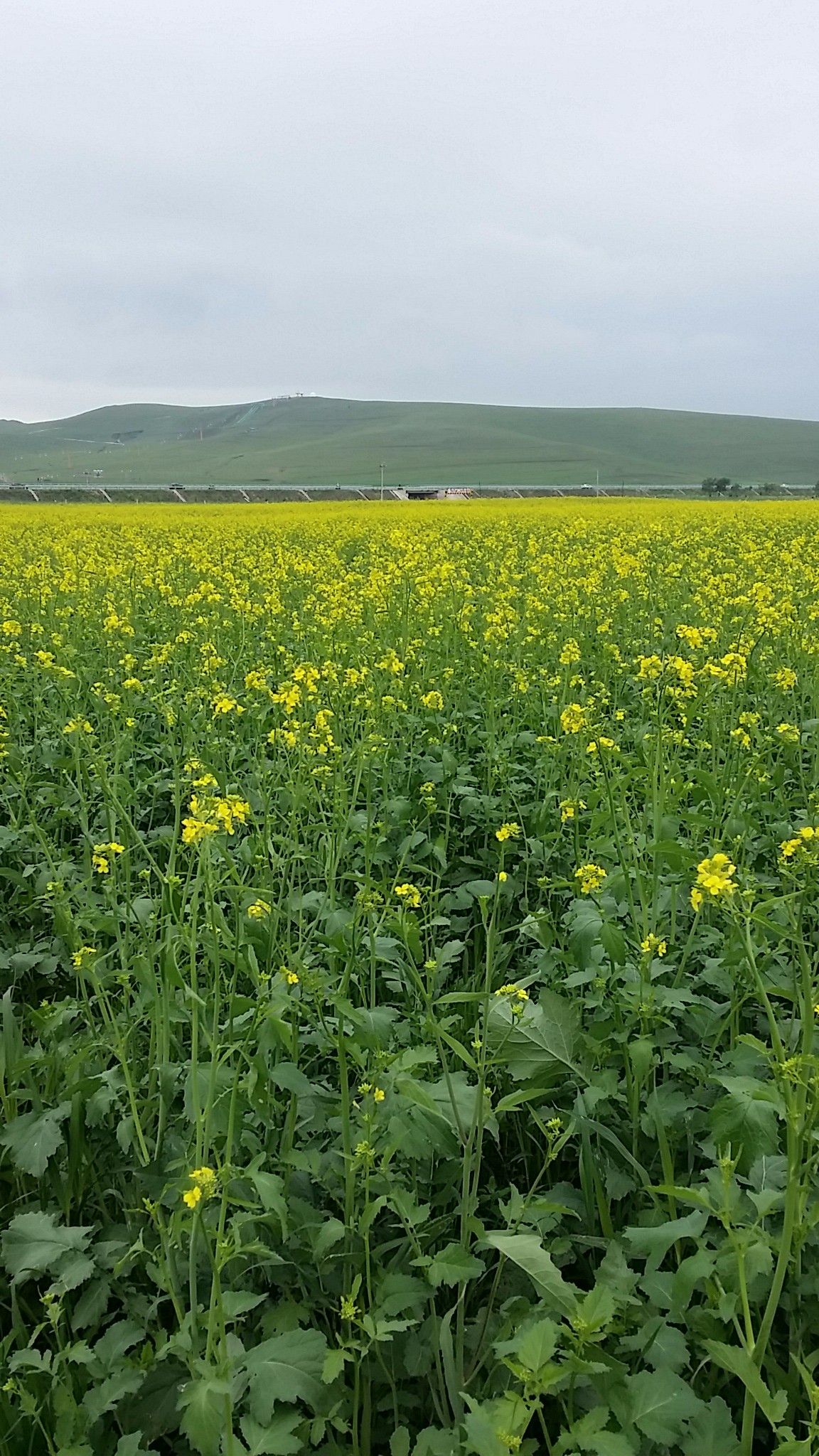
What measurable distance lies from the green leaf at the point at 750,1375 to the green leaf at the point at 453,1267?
17.9 inches

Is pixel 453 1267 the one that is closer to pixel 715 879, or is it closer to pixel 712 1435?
pixel 712 1435

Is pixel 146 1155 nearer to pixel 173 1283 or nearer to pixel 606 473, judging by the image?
pixel 173 1283

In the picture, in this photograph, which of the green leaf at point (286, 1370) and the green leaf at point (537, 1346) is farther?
the green leaf at point (286, 1370)

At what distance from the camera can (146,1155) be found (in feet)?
7.38

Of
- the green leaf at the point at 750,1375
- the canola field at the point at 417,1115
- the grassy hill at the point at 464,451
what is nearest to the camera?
the green leaf at the point at 750,1375

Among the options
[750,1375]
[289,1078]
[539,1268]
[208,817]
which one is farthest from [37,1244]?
[750,1375]

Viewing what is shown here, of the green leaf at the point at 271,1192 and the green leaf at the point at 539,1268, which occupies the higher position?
the green leaf at the point at 271,1192

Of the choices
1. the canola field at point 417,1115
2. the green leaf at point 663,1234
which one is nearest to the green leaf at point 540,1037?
the canola field at point 417,1115

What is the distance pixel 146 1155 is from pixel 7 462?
514ft

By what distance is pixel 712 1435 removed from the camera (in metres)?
1.63

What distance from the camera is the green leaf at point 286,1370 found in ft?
5.49

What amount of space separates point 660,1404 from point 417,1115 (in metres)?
0.72

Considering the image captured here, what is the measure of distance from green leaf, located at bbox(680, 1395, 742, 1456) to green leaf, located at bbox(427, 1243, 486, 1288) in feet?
1.48

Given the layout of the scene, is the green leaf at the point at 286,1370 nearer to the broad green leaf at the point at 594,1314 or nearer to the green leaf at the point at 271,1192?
the green leaf at the point at 271,1192
